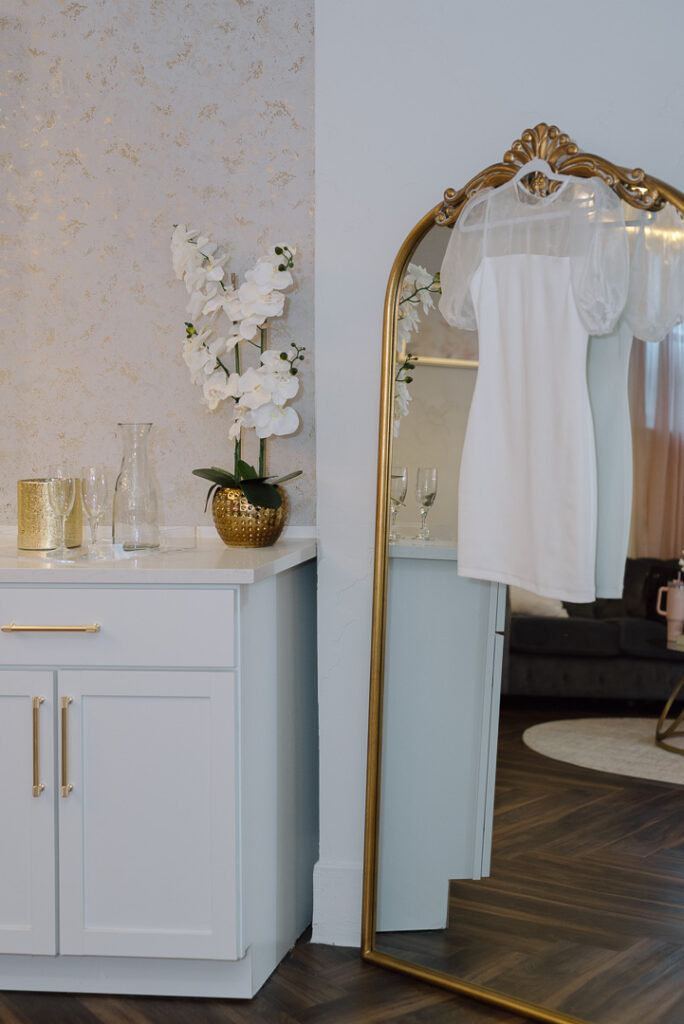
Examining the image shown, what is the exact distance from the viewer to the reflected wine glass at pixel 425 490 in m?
2.03

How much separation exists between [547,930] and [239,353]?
1.44 meters

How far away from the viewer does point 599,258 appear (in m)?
1.80

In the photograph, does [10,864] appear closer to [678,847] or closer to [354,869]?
[354,869]

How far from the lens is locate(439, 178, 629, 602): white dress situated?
1817 mm

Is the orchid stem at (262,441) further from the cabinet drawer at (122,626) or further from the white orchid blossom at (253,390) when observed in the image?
the cabinet drawer at (122,626)

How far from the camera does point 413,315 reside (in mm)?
2041

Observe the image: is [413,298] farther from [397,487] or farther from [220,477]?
[220,477]

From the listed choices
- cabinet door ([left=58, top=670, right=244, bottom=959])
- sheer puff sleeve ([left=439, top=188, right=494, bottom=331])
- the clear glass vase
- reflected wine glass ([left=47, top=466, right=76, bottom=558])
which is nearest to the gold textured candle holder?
reflected wine glass ([left=47, top=466, right=76, bottom=558])

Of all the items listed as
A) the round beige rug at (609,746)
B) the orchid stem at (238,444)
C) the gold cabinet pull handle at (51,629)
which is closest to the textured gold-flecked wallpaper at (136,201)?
the orchid stem at (238,444)

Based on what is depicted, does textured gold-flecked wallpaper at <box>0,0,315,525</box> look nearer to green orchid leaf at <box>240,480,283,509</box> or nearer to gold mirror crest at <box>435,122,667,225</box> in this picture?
green orchid leaf at <box>240,480,283,509</box>

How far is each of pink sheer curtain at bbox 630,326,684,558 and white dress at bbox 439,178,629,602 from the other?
83 millimetres

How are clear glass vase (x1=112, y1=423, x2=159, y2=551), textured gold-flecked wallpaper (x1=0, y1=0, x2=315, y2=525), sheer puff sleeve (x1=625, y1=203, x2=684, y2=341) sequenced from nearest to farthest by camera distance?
sheer puff sleeve (x1=625, y1=203, x2=684, y2=341), clear glass vase (x1=112, y1=423, x2=159, y2=551), textured gold-flecked wallpaper (x1=0, y1=0, x2=315, y2=525)

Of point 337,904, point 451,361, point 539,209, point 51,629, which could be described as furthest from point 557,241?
point 337,904

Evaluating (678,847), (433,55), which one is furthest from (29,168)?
(678,847)
